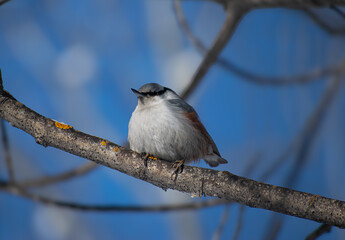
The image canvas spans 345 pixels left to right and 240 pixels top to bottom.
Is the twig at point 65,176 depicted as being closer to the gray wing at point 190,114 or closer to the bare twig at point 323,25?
the gray wing at point 190,114

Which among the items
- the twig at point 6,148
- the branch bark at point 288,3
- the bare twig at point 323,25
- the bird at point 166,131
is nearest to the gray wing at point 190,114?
the bird at point 166,131

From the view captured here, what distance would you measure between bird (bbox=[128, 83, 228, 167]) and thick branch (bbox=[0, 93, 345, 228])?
128 mm

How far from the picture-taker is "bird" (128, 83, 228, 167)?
4.55 ft

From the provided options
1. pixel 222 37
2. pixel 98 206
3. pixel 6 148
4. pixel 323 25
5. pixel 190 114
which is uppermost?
pixel 323 25

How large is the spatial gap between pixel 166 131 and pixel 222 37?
71 cm

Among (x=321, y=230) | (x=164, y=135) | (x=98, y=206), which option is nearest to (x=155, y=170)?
(x=164, y=135)

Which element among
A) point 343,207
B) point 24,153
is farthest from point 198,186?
point 24,153

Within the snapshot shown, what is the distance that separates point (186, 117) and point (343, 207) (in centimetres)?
75

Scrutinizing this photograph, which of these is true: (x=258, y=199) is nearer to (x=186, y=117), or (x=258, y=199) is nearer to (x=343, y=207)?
(x=343, y=207)

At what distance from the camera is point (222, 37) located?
1.78m

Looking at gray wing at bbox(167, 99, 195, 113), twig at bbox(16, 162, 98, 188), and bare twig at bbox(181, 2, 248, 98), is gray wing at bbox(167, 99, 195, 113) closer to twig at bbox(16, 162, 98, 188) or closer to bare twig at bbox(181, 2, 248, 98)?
bare twig at bbox(181, 2, 248, 98)

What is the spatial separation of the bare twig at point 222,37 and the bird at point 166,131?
13.8 inches

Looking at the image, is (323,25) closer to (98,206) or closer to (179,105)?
(179,105)

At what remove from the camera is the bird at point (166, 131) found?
1.39 m
